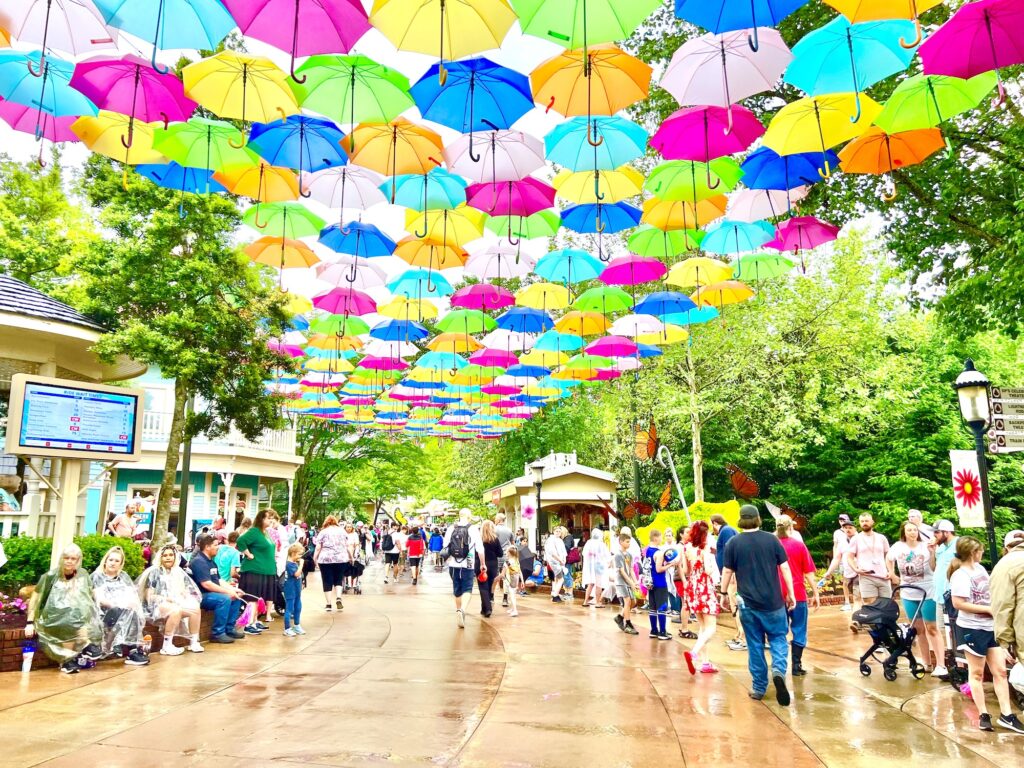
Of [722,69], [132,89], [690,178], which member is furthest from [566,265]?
[132,89]

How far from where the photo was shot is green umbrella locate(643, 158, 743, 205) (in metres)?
8.98

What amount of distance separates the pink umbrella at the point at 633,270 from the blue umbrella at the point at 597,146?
3272mm

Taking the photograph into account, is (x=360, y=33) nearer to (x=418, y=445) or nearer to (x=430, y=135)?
(x=430, y=135)

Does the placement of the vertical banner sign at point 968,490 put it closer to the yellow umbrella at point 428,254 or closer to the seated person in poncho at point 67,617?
the yellow umbrella at point 428,254

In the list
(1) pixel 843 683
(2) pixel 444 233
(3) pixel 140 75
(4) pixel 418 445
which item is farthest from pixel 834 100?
(4) pixel 418 445

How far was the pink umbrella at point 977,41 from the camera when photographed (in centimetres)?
592

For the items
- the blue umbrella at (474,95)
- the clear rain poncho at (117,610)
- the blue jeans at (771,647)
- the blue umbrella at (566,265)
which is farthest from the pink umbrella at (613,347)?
the clear rain poncho at (117,610)

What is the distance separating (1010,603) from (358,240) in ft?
32.5

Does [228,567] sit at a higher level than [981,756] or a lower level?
higher

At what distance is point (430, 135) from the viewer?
27.1ft

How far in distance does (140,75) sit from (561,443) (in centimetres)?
2687

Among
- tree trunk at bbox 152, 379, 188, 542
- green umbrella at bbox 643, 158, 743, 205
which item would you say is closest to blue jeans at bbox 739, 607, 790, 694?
green umbrella at bbox 643, 158, 743, 205

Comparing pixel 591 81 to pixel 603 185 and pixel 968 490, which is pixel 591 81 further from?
pixel 968 490

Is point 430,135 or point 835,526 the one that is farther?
point 835,526
